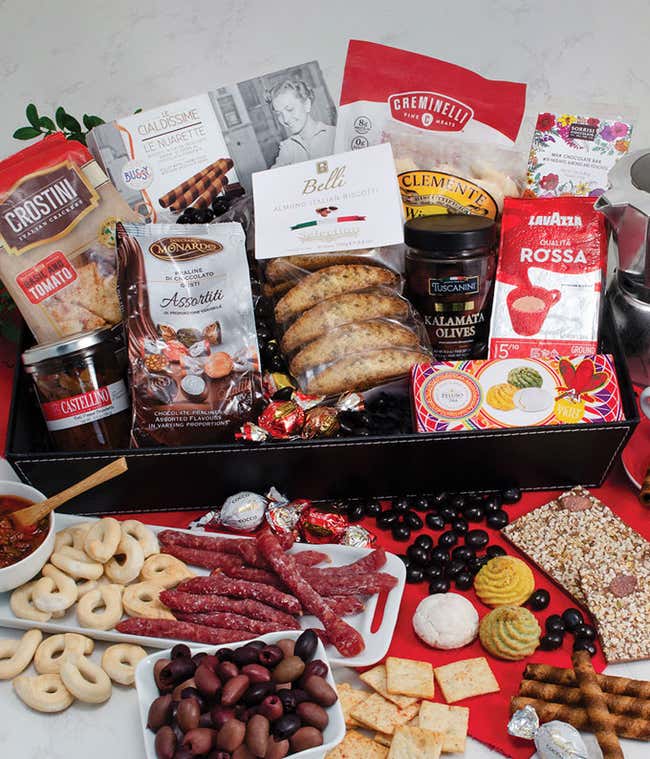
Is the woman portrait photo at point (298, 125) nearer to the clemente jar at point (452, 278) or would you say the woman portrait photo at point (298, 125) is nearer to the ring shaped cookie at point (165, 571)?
the clemente jar at point (452, 278)

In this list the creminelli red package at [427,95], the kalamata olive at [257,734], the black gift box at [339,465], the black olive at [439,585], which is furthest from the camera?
the creminelli red package at [427,95]

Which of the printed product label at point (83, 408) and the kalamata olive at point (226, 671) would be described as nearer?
the kalamata olive at point (226, 671)

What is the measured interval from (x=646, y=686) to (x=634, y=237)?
1047 mm

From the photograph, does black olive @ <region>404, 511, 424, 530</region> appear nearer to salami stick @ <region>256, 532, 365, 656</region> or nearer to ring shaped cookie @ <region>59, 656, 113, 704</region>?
salami stick @ <region>256, 532, 365, 656</region>

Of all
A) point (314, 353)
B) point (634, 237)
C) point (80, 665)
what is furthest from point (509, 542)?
point (80, 665)

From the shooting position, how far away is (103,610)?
157cm

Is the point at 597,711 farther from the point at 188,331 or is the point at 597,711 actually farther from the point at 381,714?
the point at 188,331

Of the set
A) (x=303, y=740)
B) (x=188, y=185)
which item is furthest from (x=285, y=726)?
(x=188, y=185)

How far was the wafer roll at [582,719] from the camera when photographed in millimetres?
1336

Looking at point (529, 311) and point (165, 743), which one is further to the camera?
point (529, 311)

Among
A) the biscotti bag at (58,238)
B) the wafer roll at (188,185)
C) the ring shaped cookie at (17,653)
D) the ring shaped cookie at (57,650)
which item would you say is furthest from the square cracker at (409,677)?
the wafer roll at (188,185)

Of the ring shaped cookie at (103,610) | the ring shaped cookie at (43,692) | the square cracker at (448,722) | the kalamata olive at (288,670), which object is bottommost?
the square cracker at (448,722)

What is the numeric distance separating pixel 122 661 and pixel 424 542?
657 mm

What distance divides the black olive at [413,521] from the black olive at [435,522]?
0.06 ft
